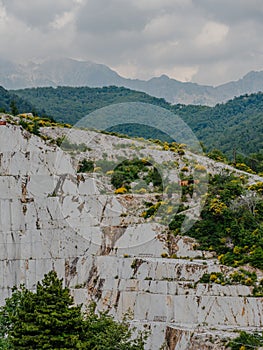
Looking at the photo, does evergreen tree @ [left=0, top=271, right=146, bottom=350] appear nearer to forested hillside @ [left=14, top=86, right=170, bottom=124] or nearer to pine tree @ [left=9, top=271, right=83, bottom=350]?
pine tree @ [left=9, top=271, right=83, bottom=350]

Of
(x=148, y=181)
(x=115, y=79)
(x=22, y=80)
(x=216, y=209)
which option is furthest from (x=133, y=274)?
(x=115, y=79)

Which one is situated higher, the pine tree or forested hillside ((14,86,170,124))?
forested hillside ((14,86,170,124))

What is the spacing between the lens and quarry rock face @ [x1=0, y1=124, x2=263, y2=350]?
25391 millimetres

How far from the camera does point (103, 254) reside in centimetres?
2908

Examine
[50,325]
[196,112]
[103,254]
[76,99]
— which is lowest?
[50,325]

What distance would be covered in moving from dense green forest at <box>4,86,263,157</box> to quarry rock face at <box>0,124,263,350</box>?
22560 mm

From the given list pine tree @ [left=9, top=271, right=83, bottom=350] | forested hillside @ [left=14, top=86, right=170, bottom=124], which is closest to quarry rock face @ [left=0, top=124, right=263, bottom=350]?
pine tree @ [left=9, top=271, right=83, bottom=350]

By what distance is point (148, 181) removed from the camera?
33906mm

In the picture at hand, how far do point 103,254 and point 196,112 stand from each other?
4728cm

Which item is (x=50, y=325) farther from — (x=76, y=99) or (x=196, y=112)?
(x=76, y=99)

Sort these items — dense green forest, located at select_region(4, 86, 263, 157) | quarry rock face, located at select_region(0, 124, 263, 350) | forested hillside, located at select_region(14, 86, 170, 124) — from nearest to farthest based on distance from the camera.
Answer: quarry rock face, located at select_region(0, 124, 263, 350), dense green forest, located at select_region(4, 86, 263, 157), forested hillside, located at select_region(14, 86, 170, 124)

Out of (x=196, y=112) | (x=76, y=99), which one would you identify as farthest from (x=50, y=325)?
(x=76, y=99)

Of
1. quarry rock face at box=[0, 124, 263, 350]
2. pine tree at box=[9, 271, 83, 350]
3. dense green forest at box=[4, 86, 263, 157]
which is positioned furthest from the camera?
dense green forest at box=[4, 86, 263, 157]

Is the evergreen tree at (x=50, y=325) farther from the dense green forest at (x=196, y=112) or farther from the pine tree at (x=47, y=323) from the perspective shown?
the dense green forest at (x=196, y=112)
